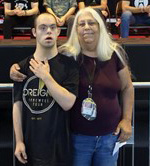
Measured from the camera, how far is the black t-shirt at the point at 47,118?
5.12 ft

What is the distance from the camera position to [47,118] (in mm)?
1560

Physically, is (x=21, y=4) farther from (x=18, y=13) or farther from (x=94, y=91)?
(x=94, y=91)

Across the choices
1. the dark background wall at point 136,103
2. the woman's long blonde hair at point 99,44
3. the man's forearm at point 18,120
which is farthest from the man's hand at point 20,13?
the man's forearm at point 18,120

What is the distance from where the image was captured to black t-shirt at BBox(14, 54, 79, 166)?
1.56 meters

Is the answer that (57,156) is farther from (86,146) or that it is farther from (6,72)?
(6,72)

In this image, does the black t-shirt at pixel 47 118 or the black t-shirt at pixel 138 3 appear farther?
the black t-shirt at pixel 138 3

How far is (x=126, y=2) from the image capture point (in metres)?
4.63

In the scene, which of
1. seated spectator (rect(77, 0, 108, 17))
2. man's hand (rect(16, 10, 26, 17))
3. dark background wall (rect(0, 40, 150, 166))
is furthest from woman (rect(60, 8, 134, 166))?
seated spectator (rect(77, 0, 108, 17))

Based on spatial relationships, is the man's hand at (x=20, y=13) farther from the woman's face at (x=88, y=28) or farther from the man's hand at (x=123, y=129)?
the man's hand at (x=123, y=129)

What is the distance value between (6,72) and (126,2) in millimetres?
2364

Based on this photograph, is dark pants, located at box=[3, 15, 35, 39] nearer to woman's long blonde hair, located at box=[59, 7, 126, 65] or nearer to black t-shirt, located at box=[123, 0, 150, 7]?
black t-shirt, located at box=[123, 0, 150, 7]

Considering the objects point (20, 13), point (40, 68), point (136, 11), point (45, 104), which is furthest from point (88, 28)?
point (136, 11)

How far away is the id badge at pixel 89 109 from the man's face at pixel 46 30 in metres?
0.31

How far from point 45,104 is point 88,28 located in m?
0.41
